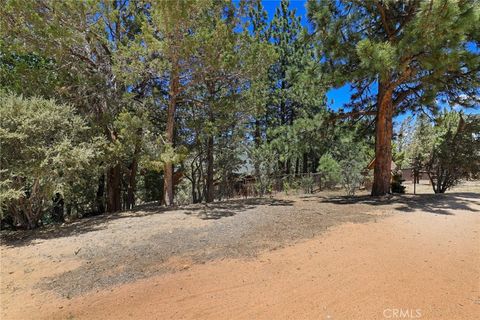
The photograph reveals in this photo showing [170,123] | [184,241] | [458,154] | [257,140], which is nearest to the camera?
[184,241]

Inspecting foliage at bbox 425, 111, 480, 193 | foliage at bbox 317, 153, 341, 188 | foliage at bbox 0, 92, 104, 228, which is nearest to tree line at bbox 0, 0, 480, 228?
foliage at bbox 0, 92, 104, 228

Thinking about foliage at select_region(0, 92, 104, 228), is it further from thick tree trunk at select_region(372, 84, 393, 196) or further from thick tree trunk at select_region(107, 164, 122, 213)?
thick tree trunk at select_region(372, 84, 393, 196)

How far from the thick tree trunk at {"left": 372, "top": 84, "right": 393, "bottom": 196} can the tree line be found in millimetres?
37

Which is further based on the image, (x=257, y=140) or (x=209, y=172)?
(x=257, y=140)

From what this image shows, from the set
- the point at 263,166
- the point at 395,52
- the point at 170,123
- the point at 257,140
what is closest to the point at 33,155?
the point at 170,123

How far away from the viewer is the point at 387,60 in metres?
6.82

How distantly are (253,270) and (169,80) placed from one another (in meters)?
7.66

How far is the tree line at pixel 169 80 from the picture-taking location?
6.61 meters

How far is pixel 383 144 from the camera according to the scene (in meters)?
9.91

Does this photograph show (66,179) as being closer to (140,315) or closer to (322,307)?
(140,315)


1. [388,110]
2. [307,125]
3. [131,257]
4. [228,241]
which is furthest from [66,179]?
[388,110]

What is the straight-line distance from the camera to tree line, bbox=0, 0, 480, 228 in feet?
21.7

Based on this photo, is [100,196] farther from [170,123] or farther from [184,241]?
[184,241]

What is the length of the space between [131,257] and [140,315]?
1.74 metres
